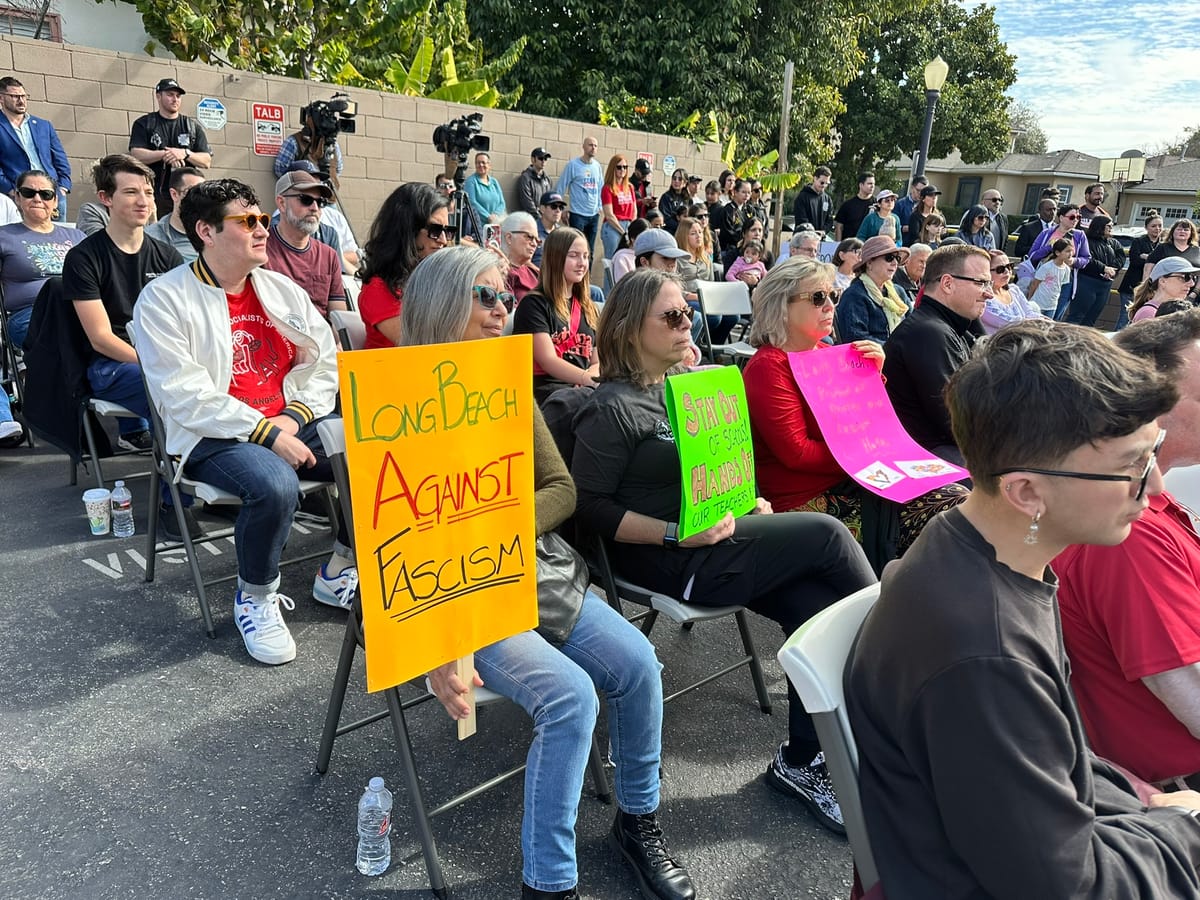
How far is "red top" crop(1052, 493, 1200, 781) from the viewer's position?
1518mm

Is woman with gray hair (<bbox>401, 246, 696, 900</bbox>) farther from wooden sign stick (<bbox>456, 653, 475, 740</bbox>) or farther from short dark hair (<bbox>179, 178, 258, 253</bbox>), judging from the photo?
short dark hair (<bbox>179, 178, 258, 253</bbox>)

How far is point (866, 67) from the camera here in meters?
29.4

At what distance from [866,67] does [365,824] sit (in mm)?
32673

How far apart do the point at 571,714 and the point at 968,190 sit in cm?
6722

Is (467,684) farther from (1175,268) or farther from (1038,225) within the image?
(1038,225)

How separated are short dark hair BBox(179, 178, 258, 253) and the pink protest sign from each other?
2.28 metres

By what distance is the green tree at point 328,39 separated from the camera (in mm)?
10836

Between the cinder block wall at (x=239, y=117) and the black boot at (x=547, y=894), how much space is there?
26.4ft

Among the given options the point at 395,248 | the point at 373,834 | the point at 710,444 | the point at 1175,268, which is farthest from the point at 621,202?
the point at 373,834

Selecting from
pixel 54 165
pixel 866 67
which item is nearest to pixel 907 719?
pixel 54 165

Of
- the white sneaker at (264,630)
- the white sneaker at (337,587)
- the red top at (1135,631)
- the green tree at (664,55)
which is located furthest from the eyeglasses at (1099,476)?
the green tree at (664,55)

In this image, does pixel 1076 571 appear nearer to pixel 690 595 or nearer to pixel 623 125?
pixel 690 595

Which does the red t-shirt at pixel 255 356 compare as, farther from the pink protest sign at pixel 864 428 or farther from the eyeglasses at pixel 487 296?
the pink protest sign at pixel 864 428

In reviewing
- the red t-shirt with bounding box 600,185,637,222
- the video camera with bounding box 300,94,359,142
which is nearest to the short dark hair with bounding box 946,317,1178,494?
the video camera with bounding box 300,94,359,142
